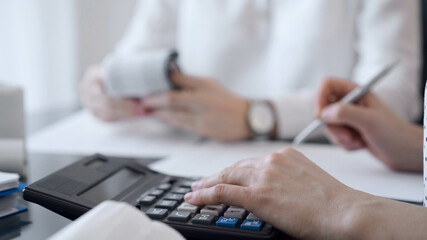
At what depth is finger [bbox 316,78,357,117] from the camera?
75 cm

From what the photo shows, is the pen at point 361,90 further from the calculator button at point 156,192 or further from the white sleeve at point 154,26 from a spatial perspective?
the white sleeve at point 154,26

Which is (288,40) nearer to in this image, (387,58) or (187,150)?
(387,58)

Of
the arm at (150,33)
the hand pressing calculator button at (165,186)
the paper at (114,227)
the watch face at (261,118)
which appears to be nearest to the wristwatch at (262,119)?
the watch face at (261,118)

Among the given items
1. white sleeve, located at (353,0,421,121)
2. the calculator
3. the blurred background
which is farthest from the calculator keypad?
the blurred background

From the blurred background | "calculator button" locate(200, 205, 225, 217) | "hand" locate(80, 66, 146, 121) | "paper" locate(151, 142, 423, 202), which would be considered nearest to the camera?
"calculator button" locate(200, 205, 225, 217)

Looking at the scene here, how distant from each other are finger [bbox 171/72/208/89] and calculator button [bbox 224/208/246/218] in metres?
0.49

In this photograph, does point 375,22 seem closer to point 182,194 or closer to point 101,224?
point 182,194

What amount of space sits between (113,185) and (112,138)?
1.45ft

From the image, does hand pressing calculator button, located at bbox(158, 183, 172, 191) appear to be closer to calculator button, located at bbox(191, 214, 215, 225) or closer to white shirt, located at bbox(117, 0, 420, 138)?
calculator button, located at bbox(191, 214, 215, 225)

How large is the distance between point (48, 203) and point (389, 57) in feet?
2.63

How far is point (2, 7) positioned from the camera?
1528 millimetres

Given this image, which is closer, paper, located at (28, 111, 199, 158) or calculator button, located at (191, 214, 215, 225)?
calculator button, located at (191, 214, 215, 225)

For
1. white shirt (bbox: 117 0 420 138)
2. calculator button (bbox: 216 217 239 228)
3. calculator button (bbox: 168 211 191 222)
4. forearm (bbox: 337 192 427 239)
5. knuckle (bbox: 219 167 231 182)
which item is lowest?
calculator button (bbox: 168 211 191 222)

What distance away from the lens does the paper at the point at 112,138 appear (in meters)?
0.80
